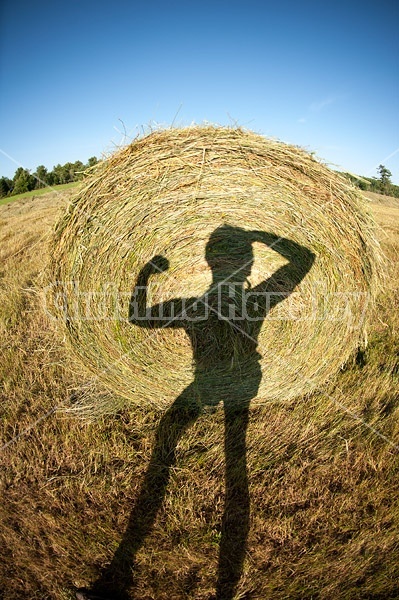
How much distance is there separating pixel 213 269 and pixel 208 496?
1775mm

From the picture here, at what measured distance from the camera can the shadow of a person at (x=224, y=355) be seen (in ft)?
6.87

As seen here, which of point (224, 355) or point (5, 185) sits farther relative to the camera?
point (5, 185)

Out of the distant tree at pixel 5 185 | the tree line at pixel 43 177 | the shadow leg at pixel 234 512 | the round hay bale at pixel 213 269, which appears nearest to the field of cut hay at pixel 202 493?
the shadow leg at pixel 234 512

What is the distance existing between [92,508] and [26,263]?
545cm

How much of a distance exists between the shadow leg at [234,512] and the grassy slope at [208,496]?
0.04 m

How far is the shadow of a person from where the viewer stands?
2094mm

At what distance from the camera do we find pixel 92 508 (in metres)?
2.22

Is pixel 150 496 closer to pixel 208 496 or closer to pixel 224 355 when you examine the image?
pixel 208 496

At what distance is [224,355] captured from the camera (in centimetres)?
336

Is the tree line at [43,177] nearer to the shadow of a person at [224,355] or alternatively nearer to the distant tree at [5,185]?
the distant tree at [5,185]

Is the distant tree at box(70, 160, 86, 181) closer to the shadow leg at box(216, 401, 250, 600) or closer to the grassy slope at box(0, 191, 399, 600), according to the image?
the grassy slope at box(0, 191, 399, 600)

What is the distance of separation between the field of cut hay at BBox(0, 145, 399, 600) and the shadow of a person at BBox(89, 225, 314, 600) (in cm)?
2

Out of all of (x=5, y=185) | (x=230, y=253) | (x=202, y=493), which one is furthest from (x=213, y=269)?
(x=5, y=185)

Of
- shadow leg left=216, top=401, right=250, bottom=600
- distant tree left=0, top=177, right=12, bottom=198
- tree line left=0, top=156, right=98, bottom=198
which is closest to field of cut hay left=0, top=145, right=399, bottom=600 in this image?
shadow leg left=216, top=401, right=250, bottom=600
